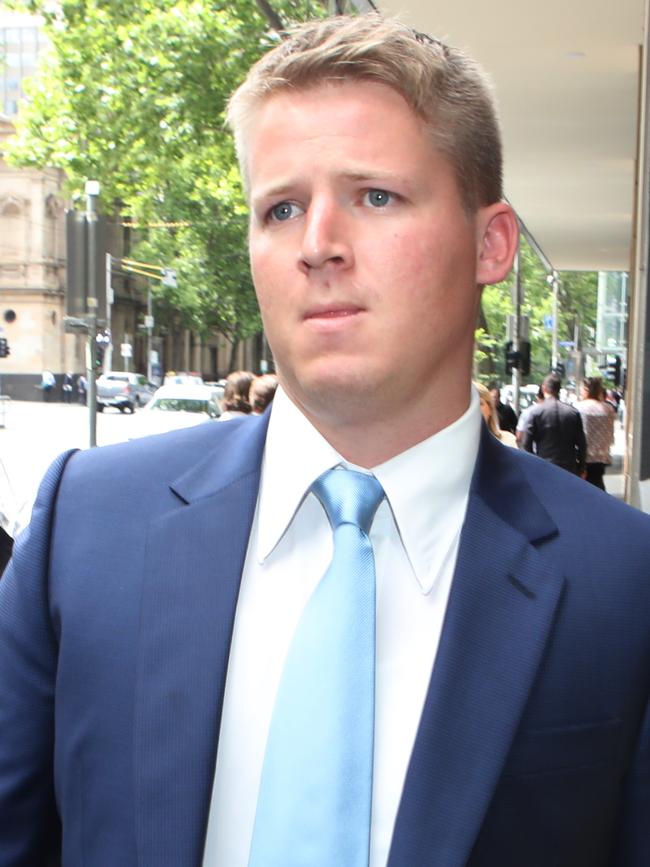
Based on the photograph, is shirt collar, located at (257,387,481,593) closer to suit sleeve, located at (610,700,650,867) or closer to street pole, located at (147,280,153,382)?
suit sleeve, located at (610,700,650,867)

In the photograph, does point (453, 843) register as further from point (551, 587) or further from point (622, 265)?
point (622, 265)

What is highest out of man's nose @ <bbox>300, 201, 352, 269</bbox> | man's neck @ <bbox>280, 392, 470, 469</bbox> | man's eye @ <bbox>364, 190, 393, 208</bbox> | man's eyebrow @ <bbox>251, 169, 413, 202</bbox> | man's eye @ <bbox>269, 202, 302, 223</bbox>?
man's eyebrow @ <bbox>251, 169, 413, 202</bbox>

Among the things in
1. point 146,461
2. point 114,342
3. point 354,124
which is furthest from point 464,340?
point 114,342

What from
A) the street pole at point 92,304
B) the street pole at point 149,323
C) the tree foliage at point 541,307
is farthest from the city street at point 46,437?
the street pole at point 149,323

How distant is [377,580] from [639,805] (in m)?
0.42

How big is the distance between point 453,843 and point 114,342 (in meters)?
71.5

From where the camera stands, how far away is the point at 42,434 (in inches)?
1444

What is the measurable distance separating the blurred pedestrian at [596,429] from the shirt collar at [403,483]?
14253 mm

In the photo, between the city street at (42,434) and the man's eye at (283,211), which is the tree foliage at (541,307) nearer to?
the city street at (42,434)

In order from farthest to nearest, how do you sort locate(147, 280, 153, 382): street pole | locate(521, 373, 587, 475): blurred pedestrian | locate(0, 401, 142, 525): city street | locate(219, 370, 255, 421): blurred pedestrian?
locate(147, 280, 153, 382): street pole < locate(0, 401, 142, 525): city street < locate(521, 373, 587, 475): blurred pedestrian < locate(219, 370, 255, 421): blurred pedestrian

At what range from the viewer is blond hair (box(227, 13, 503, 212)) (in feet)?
5.01

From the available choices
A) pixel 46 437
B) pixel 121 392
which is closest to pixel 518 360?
pixel 46 437

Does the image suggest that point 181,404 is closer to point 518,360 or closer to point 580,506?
point 518,360

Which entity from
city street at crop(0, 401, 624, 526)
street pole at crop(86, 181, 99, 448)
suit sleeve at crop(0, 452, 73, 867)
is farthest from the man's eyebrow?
city street at crop(0, 401, 624, 526)
